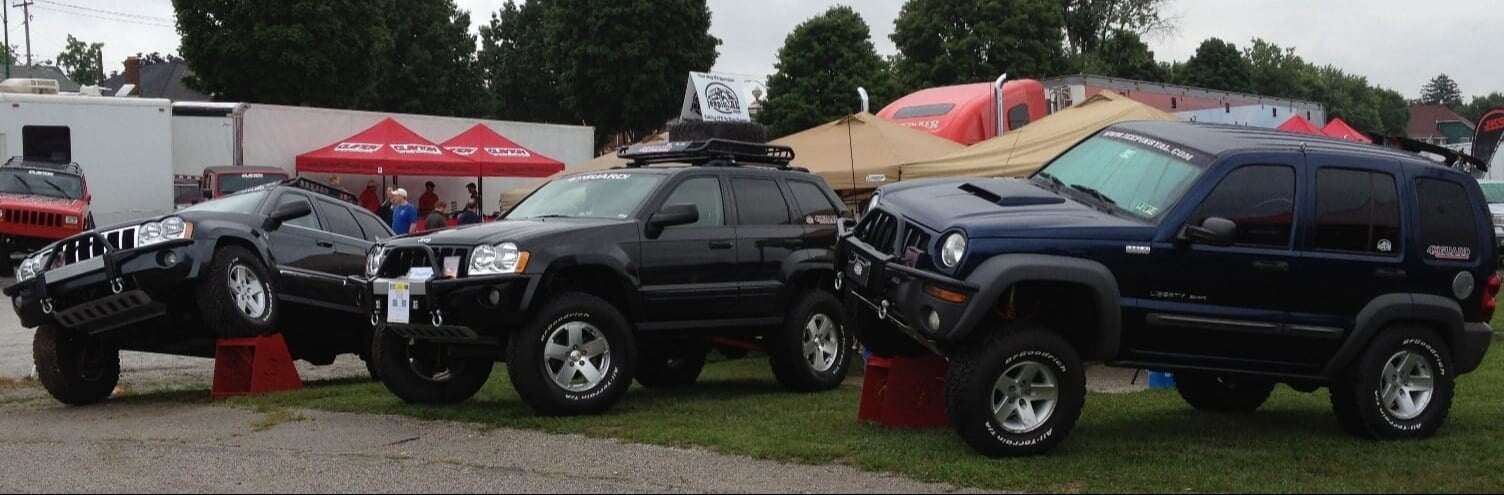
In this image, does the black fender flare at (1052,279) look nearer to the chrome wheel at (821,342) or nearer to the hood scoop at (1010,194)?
the hood scoop at (1010,194)

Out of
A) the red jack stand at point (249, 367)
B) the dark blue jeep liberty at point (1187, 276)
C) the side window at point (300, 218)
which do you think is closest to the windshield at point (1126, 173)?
the dark blue jeep liberty at point (1187, 276)

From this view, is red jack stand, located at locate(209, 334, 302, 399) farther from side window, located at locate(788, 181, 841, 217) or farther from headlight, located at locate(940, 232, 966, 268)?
headlight, located at locate(940, 232, 966, 268)

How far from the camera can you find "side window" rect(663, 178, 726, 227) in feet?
36.1

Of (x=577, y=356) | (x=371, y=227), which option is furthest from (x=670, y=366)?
(x=371, y=227)

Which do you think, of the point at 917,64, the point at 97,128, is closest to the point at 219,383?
the point at 97,128

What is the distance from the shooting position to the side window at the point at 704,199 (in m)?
11.0

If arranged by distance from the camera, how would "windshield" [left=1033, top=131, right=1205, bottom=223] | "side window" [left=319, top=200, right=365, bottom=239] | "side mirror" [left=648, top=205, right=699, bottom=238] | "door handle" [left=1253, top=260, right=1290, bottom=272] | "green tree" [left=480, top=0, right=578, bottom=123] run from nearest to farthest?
1. "door handle" [left=1253, top=260, right=1290, bottom=272]
2. "windshield" [left=1033, top=131, right=1205, bottom=223]
3. "side mirror" [left=648, top=205, right=699, bottom=238]
4. "side window" [left=319, top=200, right=365, bottom=239]
5. "green tree" [left=480, top=0, right=578, bottom=123]

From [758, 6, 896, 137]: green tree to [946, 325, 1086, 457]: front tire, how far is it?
177 feet

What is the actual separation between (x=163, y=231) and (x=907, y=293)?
20.0ft

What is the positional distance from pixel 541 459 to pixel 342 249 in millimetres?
5604

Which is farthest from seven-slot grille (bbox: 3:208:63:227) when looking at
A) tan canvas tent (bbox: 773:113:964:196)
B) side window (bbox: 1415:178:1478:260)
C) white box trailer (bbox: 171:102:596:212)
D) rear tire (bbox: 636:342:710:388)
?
side window (bbox: 1415:178:1478:260)

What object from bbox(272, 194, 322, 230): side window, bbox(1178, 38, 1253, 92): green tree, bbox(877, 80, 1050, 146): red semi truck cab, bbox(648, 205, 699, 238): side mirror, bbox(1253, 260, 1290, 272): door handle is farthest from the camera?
bbox(1178, 38, 1253, 92): green tree

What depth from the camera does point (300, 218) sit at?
1287cm

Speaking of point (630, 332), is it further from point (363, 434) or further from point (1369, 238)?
point (1369, 238)
